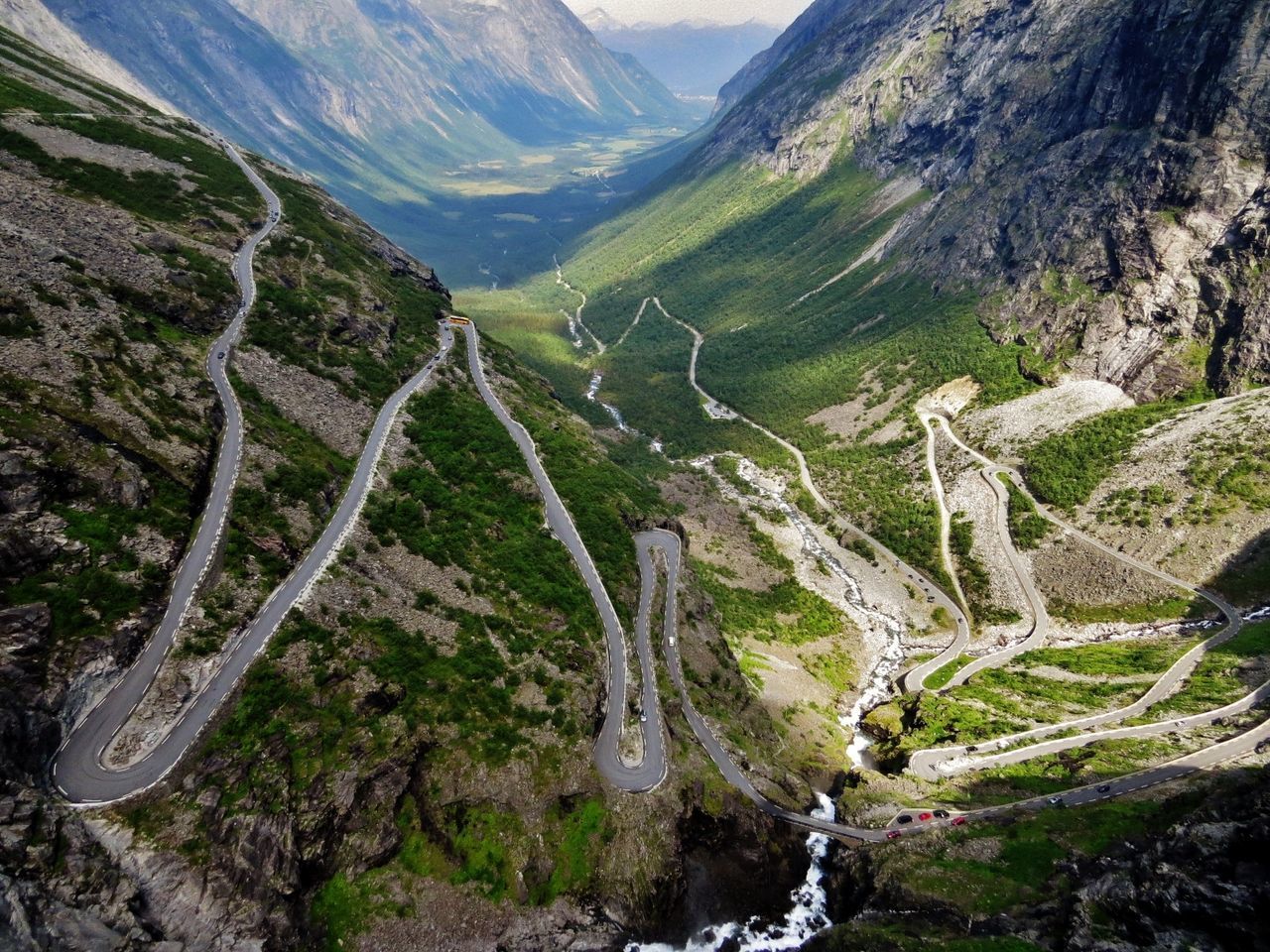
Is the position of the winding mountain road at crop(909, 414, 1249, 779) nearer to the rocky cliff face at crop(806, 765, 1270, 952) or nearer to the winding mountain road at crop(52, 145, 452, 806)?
the rocky cliff face at crop(806, 765, 1270, 952)

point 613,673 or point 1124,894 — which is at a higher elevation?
point 613,673

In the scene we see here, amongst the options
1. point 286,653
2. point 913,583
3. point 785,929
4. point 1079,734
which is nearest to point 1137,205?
point 913,583

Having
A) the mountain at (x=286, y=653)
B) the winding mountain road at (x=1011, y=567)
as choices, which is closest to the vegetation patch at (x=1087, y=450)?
the winding mountain road at (x=1011, y=567)

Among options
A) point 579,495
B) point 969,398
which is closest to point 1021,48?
point 969,398

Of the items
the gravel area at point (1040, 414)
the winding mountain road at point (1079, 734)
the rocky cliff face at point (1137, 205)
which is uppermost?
the rocky cliff face at point (1137, 205)

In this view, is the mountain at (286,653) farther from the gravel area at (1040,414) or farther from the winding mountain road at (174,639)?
the gravel area at (1040,414)

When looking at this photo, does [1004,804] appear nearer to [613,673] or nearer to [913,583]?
[613,673]

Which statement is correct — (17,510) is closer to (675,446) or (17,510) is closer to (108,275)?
(108,275)

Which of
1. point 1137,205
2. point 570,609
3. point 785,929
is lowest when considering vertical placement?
point 785,929
